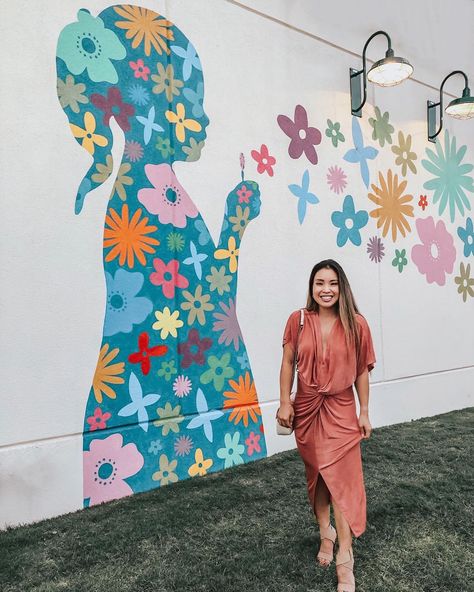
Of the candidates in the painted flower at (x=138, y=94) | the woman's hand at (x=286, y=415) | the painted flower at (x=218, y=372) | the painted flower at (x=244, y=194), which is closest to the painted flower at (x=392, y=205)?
the painted flower at (x=244, y=194)

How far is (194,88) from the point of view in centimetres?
421

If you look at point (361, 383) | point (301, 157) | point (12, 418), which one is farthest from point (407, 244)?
point (12, 418)

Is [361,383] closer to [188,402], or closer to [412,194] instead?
[188,402]

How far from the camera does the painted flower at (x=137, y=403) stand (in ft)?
12.2

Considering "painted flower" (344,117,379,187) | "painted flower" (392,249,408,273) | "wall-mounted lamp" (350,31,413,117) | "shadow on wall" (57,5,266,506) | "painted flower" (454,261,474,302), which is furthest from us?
"painted flower" (454,261,474,302)

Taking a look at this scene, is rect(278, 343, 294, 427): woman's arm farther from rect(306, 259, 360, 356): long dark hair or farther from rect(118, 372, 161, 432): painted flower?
rect(118, 372, 161, 432): painted flower

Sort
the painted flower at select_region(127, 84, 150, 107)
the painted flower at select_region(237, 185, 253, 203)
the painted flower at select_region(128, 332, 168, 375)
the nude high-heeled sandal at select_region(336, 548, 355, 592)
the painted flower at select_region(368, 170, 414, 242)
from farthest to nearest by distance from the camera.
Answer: the painted flower at select_region(368, 170, 414, 242), the painted flower at select_region(237, 185, 253, 203), the painted flower at select_region(127, 84, 150, 107), the painted flower at select_region(128, 332, 168, 375), the nude high-heeled sandal at select_region(336, 548, 355, 592)

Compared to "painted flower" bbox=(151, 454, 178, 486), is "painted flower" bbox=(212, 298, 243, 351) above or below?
above

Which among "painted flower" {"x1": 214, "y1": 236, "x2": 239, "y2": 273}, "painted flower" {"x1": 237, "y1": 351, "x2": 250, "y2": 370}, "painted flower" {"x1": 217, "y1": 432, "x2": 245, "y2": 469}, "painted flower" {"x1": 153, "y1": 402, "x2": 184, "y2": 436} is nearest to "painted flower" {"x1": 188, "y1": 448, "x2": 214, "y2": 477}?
"painted flower" {"x1": 217, "y1": 432, "x2": 245, "y2": 469}

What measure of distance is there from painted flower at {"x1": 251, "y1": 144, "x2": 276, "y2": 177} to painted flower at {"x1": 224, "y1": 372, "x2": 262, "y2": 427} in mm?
1849

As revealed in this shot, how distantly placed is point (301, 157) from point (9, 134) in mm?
2656

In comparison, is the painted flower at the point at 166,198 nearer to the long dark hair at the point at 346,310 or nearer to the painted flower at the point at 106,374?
the painted flower at the point at 106,374

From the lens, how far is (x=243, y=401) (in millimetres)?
4352

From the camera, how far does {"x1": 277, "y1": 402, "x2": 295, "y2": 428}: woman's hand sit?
2553mm
